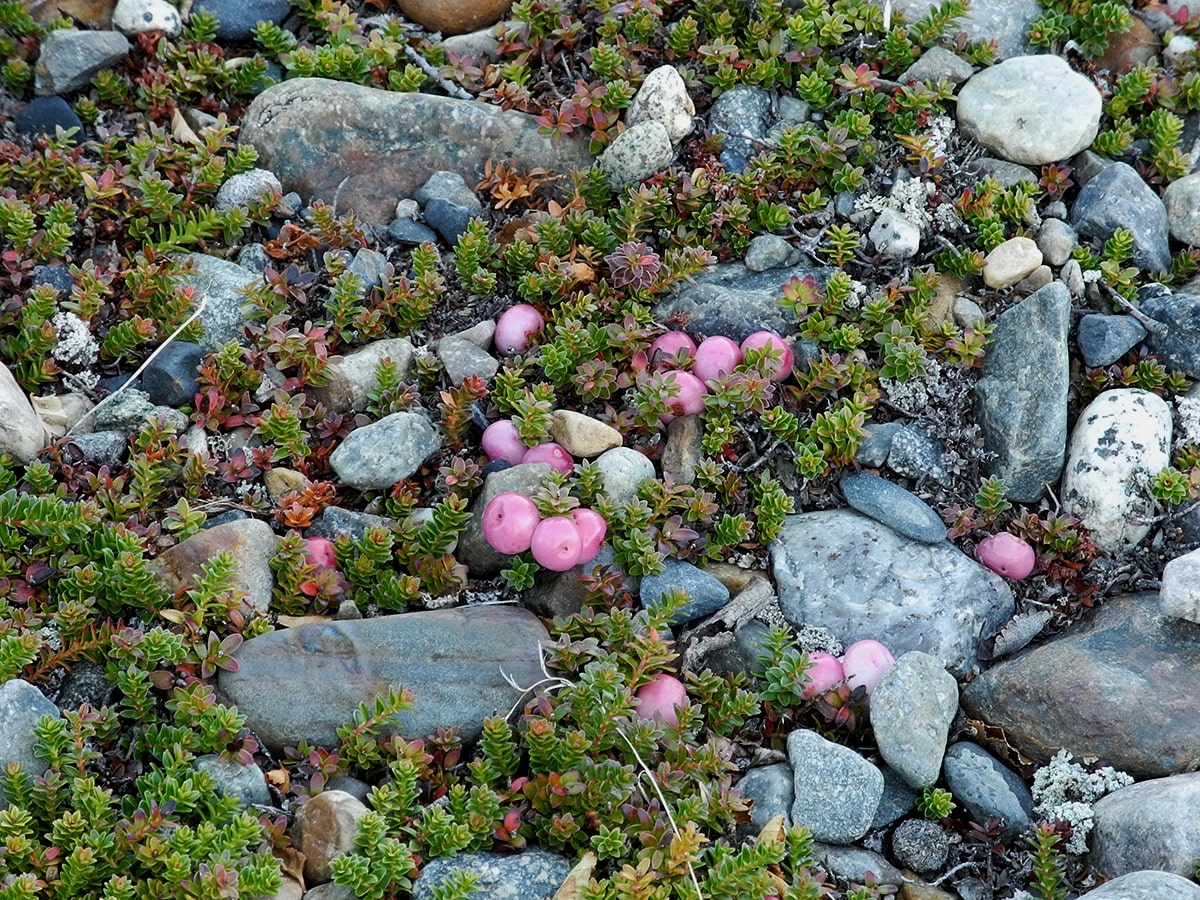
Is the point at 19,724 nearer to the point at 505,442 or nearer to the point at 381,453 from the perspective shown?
the point at 381,453

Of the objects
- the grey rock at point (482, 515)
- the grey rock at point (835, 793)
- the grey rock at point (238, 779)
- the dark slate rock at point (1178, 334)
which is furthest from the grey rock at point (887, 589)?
the grey rock at point (238, 779)

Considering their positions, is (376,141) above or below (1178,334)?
above

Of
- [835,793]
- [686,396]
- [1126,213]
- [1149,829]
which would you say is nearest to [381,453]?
[686,396]

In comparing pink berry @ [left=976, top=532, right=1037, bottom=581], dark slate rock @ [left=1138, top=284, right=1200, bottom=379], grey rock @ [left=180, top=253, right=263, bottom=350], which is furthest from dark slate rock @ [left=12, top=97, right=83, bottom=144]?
dark slate rock @ [left=1138, top=284, right=1200, bottom=379]

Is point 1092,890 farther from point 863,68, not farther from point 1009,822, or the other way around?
point 863,68

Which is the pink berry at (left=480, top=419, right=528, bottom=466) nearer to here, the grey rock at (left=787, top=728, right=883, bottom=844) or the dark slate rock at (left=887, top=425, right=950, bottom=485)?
the dark slate rock at (left=887, top=425, right=950, bottom=485)

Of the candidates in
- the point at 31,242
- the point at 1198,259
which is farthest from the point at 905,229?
the point at 31,242
